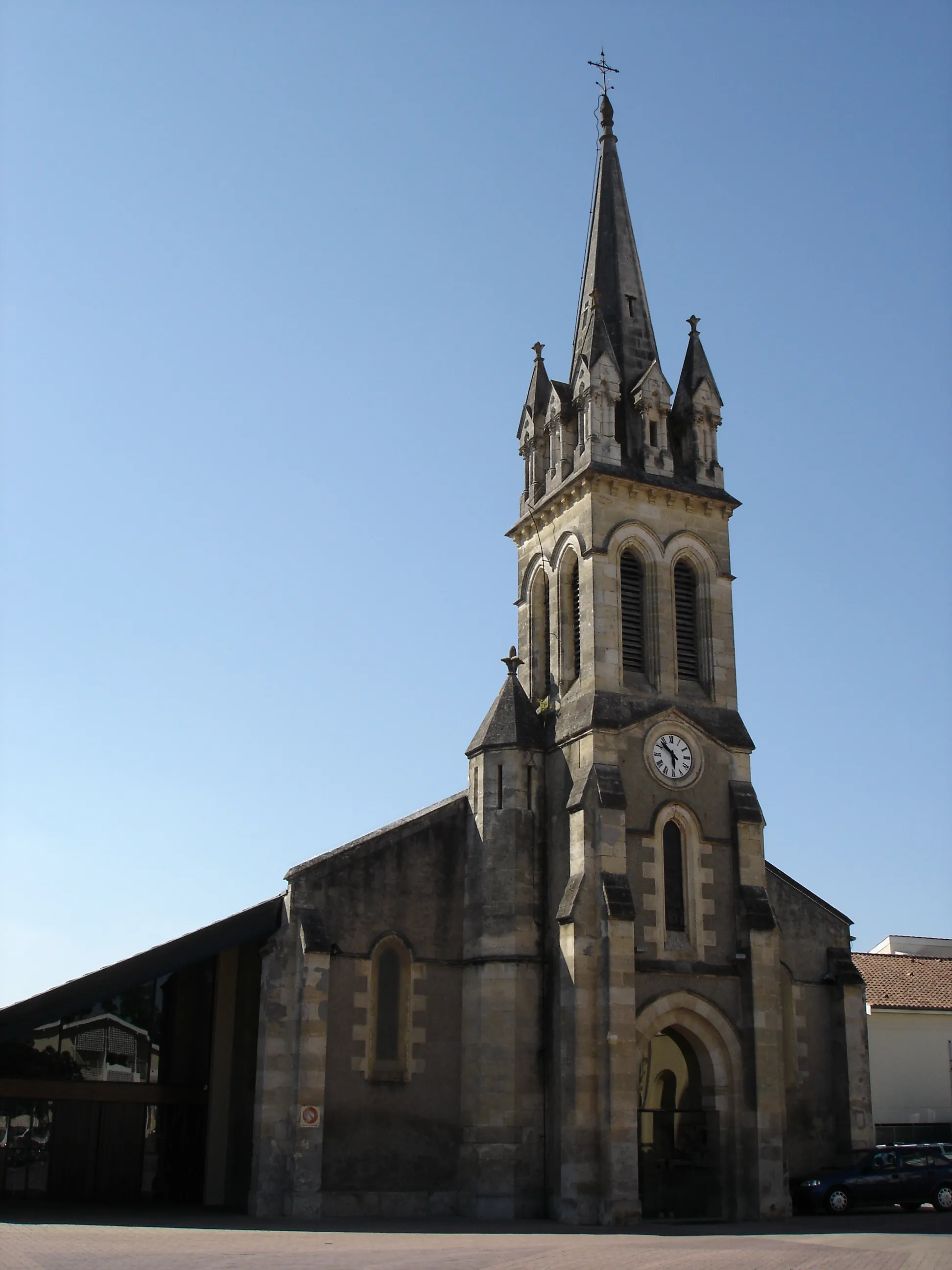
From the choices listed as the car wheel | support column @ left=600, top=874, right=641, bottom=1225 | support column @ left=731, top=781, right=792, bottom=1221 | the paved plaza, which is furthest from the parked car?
support column @ left=600, top=874, right=641, bottom=1225

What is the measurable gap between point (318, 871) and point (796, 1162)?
12607 millimetres

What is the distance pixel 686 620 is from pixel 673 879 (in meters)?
6.44

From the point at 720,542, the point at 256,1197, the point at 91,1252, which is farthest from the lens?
the point at 720,542

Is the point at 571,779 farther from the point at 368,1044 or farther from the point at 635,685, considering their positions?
the point at 368,1044

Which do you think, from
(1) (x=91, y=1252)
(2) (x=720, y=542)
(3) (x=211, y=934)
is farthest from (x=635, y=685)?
(1) (x=91, y=1252)

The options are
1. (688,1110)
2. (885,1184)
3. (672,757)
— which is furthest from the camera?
(672,757)

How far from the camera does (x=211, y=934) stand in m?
26.9

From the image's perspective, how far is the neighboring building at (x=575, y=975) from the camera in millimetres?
26469

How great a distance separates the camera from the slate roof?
30.0 meters

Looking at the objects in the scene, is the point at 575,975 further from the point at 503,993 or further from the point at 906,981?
the point at 906,981

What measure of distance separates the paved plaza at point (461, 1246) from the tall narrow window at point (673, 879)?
6.15 m

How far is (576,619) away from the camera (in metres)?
31.7

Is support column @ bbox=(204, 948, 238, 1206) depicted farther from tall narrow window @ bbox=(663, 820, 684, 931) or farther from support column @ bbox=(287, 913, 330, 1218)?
tall narrow window @ bbox=(663, 820, 684, 931)

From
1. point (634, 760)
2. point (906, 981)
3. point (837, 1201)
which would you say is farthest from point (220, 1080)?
point (906, 981)
